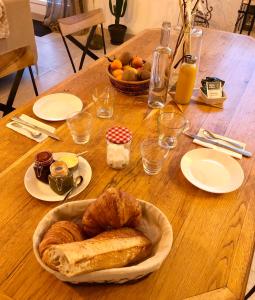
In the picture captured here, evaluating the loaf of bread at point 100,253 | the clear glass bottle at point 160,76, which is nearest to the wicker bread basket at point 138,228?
the loaf of bread at point 100,253

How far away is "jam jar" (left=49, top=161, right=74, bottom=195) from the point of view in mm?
766

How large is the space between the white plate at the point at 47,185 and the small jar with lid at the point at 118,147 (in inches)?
3.0

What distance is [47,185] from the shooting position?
2.69ft

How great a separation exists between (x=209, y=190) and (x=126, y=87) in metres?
0.58

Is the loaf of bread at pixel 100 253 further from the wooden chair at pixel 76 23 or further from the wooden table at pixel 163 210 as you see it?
the wooden chair at pixel 76 23

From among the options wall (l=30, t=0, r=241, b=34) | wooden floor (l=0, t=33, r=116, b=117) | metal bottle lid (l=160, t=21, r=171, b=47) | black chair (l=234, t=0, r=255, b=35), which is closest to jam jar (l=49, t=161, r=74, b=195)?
metal bottle lid (l=160, t=21, r=171, b=47)

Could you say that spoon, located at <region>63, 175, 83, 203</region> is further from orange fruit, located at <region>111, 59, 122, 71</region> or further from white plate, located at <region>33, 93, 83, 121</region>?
orange fruit, located at <region>111, 59, 122, 71</region>

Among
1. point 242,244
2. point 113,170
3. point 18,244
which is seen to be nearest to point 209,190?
point 242,244

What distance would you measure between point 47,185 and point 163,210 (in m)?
0.33

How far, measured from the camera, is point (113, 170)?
2.93 feet

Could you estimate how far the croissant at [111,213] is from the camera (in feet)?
2.01

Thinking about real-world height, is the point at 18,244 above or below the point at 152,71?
below

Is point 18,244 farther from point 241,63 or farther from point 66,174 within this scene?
point 241,63

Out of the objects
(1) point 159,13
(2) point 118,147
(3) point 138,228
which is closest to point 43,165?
(2) point 118,147
